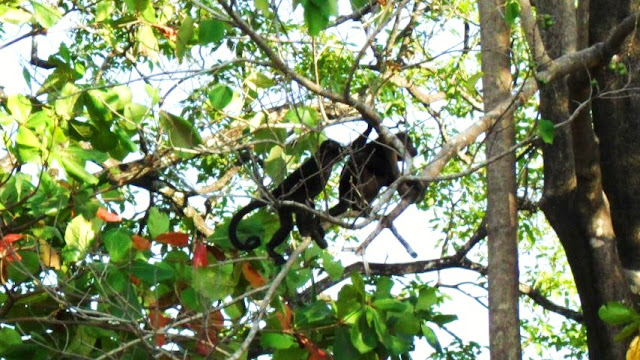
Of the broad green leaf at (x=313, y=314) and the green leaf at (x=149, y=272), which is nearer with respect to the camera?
the green leaf at (x=149, y=272)

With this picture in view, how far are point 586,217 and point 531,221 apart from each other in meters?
3.86

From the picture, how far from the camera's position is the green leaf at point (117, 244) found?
5152 mm

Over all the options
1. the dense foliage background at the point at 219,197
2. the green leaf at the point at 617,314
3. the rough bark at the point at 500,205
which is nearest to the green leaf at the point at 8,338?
the dense foliage background at the point at 219,197

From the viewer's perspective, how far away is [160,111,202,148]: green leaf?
4898 mm

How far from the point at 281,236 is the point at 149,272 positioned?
1.66 metres

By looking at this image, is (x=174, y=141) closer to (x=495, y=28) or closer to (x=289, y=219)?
(x=289, y=219)

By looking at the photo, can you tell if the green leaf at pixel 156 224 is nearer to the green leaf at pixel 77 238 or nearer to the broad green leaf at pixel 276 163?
the green leaf at pixel 77 238

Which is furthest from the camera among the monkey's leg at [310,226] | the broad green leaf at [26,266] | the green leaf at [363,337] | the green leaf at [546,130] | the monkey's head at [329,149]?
the monkey's leg at [310,226]

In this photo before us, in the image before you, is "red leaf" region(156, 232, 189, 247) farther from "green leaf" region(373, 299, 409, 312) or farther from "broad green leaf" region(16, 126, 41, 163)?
"green leaf" region(373, 299, 409, 312)

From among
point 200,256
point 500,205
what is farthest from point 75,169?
point 500,205

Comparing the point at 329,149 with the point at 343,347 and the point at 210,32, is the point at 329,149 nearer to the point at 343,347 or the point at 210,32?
the point at 343,347

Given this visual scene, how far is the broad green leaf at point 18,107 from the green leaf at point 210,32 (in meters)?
1.01

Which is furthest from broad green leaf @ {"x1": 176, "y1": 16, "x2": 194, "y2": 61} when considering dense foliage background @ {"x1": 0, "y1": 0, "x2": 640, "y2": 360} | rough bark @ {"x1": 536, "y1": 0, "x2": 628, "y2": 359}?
rough bark @ {"x1": 536, "y1": 0, "x2": 628, "y2": 359}

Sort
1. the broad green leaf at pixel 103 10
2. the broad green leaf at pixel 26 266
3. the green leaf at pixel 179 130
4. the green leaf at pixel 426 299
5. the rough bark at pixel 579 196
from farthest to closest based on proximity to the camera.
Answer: the rough bark at pixel 579 196 < the broad green leaf at pixel 103 10 < the green leaf at pixel 426 299 < the broad green leaf at pixel 26 266 < the green leaf at pixel 179 130
